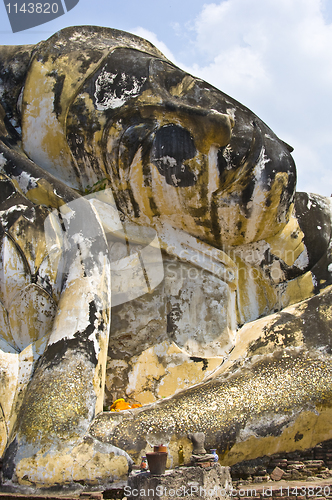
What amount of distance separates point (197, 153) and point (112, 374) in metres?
1.54

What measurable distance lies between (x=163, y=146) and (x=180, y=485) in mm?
2068

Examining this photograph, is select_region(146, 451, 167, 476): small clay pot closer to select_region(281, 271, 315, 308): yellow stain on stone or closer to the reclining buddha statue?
the reclining buddha statue

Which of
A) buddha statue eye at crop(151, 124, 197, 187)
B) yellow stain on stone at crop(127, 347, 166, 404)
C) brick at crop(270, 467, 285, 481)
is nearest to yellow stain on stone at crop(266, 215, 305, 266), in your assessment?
buddha statue eye at crop(151, 124, 197, 187)

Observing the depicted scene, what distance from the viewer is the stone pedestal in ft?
5.80

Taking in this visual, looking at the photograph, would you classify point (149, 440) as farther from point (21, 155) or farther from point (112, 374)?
point (21, 155)

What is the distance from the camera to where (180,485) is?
5.86ft

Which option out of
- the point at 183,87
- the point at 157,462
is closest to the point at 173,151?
the point at 183,87

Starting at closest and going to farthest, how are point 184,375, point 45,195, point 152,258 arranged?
point 184,375, point 45,195, point 152,258

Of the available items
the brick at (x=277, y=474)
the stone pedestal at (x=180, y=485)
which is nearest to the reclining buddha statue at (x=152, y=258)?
the brick at (x=277, y=474)

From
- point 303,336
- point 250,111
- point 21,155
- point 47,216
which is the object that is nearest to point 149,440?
point 303,336

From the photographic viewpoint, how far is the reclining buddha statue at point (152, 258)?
2588mm

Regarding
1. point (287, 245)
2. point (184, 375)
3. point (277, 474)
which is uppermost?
point (287, 245)

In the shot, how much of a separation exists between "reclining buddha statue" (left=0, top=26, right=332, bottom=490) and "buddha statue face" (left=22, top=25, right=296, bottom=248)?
0.01 meters

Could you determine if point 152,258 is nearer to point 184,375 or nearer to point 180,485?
point 184,375
